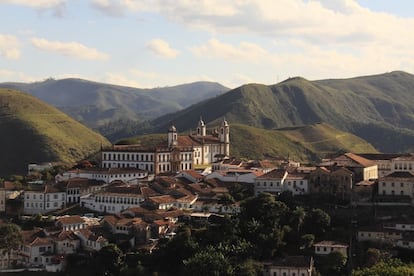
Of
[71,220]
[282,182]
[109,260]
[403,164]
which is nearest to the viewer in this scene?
[109,260]

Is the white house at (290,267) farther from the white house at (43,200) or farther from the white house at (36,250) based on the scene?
the white house at (43,200)

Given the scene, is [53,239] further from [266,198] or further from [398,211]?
[398,211]

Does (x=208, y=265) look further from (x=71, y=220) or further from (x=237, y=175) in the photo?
(x=237, y=175)

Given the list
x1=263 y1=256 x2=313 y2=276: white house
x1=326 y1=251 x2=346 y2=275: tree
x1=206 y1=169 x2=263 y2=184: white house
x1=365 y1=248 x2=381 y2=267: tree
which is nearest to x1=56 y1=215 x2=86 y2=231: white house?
x1=206 y1=169 x2=263 y2=184: white house

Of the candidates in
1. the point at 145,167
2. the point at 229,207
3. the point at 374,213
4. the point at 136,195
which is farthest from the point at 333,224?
the point at 145,167

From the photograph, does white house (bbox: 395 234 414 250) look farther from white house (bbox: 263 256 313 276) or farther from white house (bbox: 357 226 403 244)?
white house (bbox: 263 256 313 276)

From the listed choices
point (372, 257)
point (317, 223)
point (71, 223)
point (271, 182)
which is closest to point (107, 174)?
point (71, 223)
